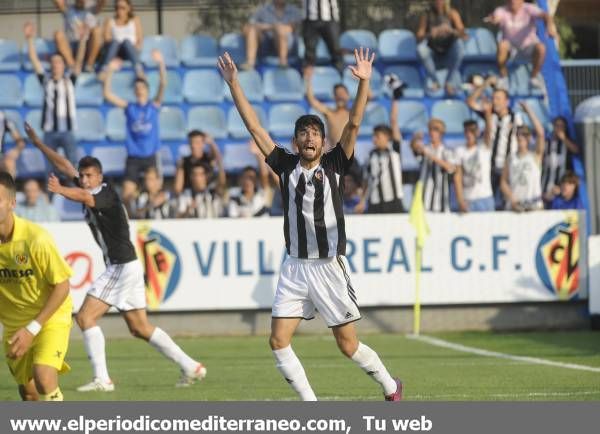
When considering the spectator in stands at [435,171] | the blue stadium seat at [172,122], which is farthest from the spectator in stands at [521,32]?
the blue stadium seat at [172,122]

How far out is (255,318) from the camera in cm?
1755

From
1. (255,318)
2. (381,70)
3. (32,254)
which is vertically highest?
(381,70)

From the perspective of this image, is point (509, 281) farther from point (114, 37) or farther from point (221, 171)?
point (114, 37)

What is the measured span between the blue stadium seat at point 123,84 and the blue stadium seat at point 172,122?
0.77 metres

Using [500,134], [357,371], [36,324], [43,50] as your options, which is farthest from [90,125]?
[36,324]

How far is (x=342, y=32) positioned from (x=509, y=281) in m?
7.07

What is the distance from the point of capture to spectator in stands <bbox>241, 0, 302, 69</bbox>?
839 inches

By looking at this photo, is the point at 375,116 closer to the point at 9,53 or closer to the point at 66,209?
the point at 66,209

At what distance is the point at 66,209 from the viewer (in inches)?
766

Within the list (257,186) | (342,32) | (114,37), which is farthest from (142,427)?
(342,32)

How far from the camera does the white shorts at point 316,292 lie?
31.8 ft

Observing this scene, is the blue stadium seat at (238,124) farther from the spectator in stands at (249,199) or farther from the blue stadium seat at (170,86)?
the spectator in stands at (249,199)

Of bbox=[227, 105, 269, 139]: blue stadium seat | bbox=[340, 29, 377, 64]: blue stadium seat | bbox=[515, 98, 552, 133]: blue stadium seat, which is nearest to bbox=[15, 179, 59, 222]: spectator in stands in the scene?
bbox=[227, 105, 269, 139]: blue stadium seat

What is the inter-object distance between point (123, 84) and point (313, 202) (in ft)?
40.7
